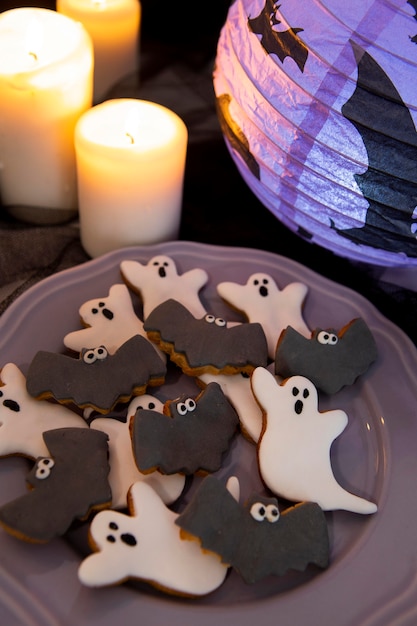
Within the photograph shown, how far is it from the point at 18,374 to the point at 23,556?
0.17 metres

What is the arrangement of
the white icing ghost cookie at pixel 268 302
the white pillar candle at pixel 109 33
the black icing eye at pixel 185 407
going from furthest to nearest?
the white pillar candle at pixel 109 33 < the white icing ghost cookie at pixel 268 302 < the black icing eye at pixel 185 407

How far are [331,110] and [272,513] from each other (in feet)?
1.08

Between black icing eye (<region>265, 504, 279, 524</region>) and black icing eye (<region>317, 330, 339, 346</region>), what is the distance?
0.63ft

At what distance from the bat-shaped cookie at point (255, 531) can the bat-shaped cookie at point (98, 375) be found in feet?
0.42

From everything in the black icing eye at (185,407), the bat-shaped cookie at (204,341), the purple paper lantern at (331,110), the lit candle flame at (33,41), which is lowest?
the black icing eye at (185,407)

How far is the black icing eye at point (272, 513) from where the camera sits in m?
0.59

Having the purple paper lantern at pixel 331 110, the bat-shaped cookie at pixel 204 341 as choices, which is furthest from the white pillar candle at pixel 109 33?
the bat-shaped cookie at pixel 204 341

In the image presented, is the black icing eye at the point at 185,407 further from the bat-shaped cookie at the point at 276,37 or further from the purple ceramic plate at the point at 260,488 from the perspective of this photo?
the bat-shaped cookie at the point at 276,37

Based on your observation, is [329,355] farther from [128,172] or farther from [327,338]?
[128,172]

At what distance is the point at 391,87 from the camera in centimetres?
54

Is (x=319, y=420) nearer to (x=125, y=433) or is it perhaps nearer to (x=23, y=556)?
(x=125, y=433)

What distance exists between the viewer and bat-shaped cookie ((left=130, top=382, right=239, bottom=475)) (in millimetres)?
613

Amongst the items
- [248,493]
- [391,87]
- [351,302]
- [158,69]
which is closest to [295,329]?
[351,302]

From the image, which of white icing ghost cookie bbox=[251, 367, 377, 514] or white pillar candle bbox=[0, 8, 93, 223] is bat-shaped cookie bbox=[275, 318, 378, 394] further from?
white pillar candle bbox=[0, 8, 93, 223]
